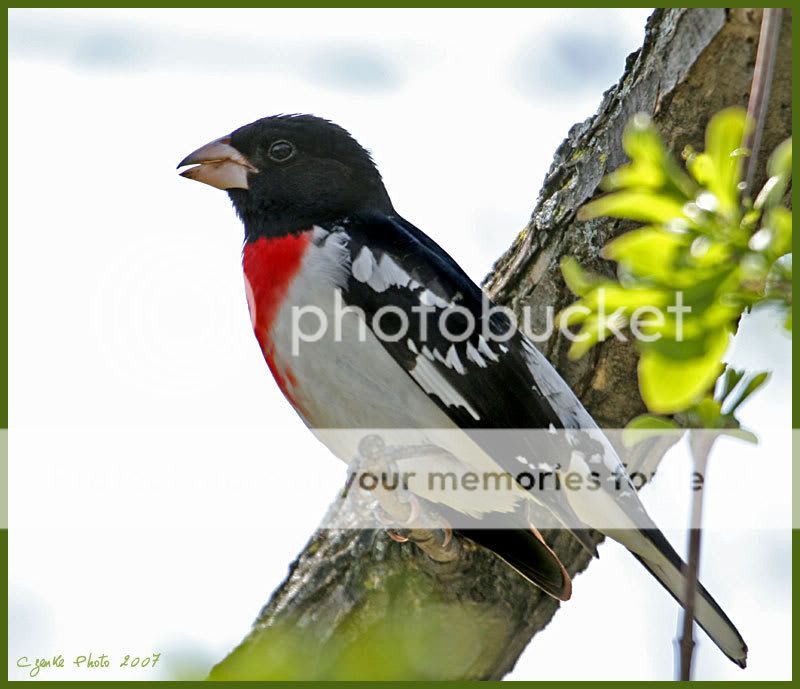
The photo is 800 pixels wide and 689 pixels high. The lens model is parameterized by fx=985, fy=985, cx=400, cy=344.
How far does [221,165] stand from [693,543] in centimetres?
388

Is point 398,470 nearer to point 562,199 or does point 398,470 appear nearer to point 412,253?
point 412,253

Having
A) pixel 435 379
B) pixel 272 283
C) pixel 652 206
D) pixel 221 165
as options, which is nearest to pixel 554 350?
pixel 435 379

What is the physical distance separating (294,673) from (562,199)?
3171mm

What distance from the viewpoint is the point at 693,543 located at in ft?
4.77

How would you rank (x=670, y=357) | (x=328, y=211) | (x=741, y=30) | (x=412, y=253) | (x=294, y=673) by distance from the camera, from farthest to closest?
(x=328, y=211) < (x=412, y=253) < (x=741, y=30) < (x=294, y=673) < (x=670, y=357)

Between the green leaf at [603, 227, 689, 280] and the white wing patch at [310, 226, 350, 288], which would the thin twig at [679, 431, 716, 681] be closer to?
the green leaf at [603, 227, 689, 280]

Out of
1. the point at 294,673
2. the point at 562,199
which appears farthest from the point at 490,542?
the point at 294,673

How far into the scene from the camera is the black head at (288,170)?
186 inches

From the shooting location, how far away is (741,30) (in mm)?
3951

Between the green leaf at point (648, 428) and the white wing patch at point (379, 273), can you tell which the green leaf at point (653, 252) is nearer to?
the green leaf at point (648, 428)

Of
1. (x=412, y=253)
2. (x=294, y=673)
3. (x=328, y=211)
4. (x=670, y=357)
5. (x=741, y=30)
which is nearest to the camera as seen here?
(x=670, y=357)

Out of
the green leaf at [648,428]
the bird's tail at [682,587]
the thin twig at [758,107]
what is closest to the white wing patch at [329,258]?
the bird's tail at [682,587]

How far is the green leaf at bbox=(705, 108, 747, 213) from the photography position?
1.38 m

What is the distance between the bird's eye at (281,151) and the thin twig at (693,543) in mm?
3666
